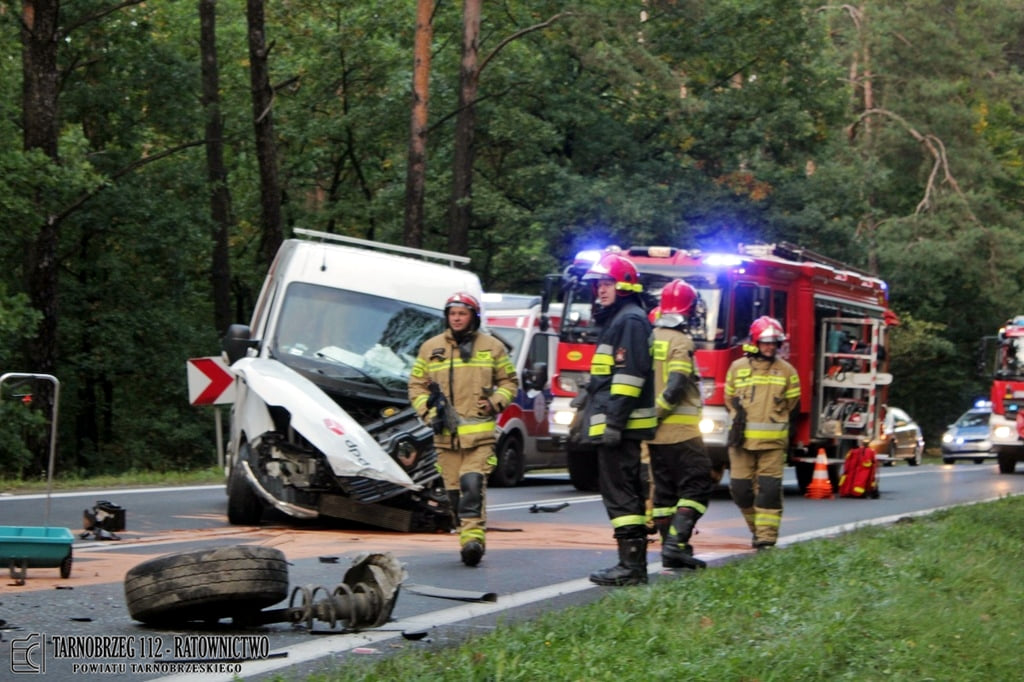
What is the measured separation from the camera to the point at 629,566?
9.15 m

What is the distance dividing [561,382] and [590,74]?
1384 cm

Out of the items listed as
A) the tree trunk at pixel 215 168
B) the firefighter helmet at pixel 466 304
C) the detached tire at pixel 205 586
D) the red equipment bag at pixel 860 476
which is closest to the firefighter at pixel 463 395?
the firefighter helmet at pixel 466 304

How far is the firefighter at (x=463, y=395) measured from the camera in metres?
10.2

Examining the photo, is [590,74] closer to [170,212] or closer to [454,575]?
[170,212]

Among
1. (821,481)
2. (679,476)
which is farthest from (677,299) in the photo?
(821,481)

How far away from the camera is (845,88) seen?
123ft

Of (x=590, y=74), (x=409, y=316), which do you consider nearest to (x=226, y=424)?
(x=590, y=74)

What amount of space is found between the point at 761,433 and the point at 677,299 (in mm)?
1791

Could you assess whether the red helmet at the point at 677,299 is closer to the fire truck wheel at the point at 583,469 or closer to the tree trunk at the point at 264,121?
the fire truck wheel at the point at 583,469

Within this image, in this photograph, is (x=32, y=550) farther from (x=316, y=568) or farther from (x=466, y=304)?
(x=466, y=304)

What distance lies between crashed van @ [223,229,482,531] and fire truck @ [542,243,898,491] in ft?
13.7

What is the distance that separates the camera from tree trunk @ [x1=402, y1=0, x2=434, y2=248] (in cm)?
2655

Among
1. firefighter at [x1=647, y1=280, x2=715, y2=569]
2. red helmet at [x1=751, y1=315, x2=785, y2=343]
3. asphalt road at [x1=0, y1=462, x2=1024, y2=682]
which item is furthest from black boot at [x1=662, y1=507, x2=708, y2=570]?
red helmet at [x1=751, y1=315, x2=785, y2=343]

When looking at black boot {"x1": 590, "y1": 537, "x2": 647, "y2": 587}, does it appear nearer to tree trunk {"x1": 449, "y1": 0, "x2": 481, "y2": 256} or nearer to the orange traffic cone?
the orange traffic cone
